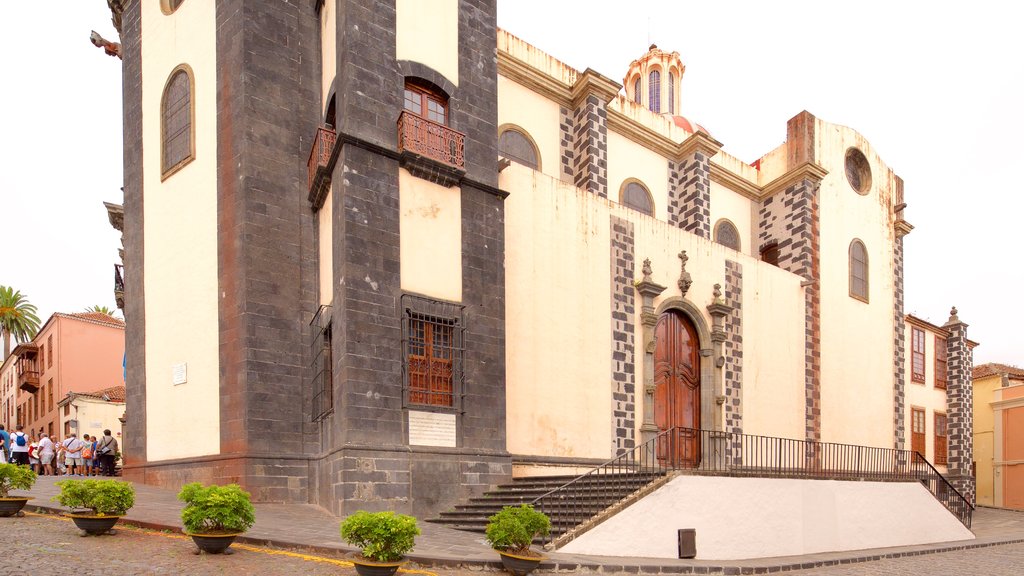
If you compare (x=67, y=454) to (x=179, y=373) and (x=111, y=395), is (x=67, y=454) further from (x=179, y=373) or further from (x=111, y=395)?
(x=111, y=395)

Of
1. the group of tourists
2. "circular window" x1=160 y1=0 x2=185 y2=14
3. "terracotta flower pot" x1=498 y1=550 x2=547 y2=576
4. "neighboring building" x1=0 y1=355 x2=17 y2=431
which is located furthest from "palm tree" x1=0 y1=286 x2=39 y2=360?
"terracotta flower pot" x1=498 y1=550 x2=547 y2=576

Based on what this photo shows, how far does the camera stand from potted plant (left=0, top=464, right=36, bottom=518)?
10.2 metres

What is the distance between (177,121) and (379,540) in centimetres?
1151

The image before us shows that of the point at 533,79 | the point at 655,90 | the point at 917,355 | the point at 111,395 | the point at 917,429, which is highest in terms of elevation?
the point at 655,90

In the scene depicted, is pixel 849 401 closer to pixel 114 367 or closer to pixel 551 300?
pixel 551 300

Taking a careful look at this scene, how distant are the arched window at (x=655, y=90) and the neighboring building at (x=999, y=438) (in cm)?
2006

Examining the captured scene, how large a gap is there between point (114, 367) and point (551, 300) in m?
28.2

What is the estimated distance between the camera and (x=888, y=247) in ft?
83.6

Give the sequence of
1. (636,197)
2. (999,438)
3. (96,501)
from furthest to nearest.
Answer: (999,438), (636,197), (96,501)

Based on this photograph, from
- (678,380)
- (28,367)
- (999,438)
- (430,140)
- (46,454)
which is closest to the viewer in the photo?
(430,140)

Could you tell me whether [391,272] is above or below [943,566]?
above

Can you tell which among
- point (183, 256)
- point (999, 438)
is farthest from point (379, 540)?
point (999, 438)

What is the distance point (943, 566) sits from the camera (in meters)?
12.7

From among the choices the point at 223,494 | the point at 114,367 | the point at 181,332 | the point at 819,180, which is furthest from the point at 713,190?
the point at 114,367
